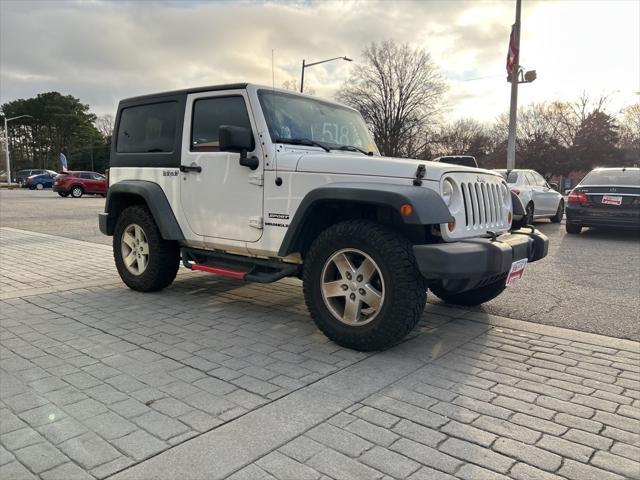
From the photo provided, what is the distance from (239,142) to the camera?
4.04 m

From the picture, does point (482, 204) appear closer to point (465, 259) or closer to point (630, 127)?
point (465, 259)

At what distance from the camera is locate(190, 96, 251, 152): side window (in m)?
4.51

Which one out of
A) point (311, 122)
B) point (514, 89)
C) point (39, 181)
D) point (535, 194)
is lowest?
point (535, 194)

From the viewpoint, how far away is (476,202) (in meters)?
3.91

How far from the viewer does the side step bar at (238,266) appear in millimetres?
4328

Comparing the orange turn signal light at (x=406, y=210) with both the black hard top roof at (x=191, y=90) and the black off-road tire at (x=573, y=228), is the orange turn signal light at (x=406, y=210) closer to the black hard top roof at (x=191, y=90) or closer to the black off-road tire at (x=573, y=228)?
the black hard top roof at (x=191, y=90)

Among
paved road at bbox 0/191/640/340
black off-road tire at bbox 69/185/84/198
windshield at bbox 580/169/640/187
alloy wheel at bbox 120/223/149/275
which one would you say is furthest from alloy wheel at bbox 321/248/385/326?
black off-road tire at bbox 69/185/84/198

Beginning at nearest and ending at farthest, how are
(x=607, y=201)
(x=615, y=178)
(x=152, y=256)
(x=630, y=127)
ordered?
(x=152, y=256) < (x=607, y=201) < (x=615, y=178) < (x=630, y=127)

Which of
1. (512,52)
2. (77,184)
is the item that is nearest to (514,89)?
(512,52)

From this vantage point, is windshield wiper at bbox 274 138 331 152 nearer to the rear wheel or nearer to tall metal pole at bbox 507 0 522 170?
tall metal pole at bbox 507 0 522 170

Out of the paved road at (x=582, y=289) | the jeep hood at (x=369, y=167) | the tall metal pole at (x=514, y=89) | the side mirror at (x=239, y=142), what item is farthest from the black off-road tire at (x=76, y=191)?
the jeep hood at (x=369, y=167)

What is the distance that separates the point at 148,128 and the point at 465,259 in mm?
3795

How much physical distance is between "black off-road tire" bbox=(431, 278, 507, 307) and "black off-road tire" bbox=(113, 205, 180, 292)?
2.80 meters

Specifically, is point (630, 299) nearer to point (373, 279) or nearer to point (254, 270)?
point (373, 279)
